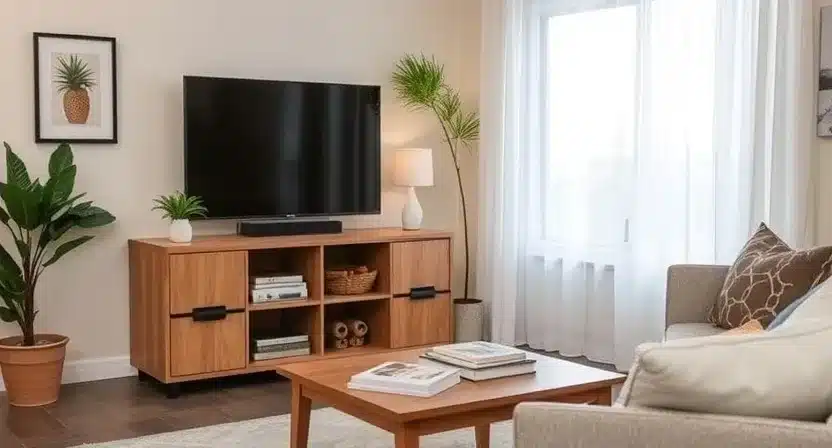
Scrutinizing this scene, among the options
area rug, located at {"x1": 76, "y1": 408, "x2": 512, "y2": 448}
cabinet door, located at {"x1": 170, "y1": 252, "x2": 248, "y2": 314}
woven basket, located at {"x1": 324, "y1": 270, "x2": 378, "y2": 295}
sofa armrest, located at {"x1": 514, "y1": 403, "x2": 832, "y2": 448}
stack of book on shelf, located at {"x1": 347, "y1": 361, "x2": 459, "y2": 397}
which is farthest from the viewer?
woven basket, located at {"x1": 324, "y1": 270, "x2": 378, "y2": 295}

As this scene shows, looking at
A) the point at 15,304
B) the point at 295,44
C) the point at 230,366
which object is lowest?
the point at 230,366

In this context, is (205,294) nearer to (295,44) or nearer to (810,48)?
(295,44)

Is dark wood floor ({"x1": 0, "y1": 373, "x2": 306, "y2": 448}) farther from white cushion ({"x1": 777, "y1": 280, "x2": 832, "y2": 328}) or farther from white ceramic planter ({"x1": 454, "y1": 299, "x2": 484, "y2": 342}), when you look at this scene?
white cushion ({"x1": 777, "y1": 280, "x2": 832, "y2": 328})

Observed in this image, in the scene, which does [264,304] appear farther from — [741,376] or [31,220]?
[741,376]

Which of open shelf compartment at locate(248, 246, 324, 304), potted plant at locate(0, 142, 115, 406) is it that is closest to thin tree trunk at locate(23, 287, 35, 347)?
potted plant at locate(0, 142, 115, 406)

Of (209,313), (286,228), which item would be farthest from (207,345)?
(286,228)

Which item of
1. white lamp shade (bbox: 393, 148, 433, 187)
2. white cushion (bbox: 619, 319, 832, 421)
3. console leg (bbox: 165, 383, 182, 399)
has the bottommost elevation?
console leg (bbox: 165, 383, 182, 399)

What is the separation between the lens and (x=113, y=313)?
5.15 metres

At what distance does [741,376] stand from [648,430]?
195 mm

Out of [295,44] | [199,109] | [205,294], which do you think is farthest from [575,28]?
[205,294]

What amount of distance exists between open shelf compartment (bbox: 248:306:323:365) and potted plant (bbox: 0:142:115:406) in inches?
38.7

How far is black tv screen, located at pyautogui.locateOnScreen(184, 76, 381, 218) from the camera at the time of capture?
5.14m

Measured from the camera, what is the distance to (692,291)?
4.08 metres

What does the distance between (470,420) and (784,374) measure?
1.33 meters
